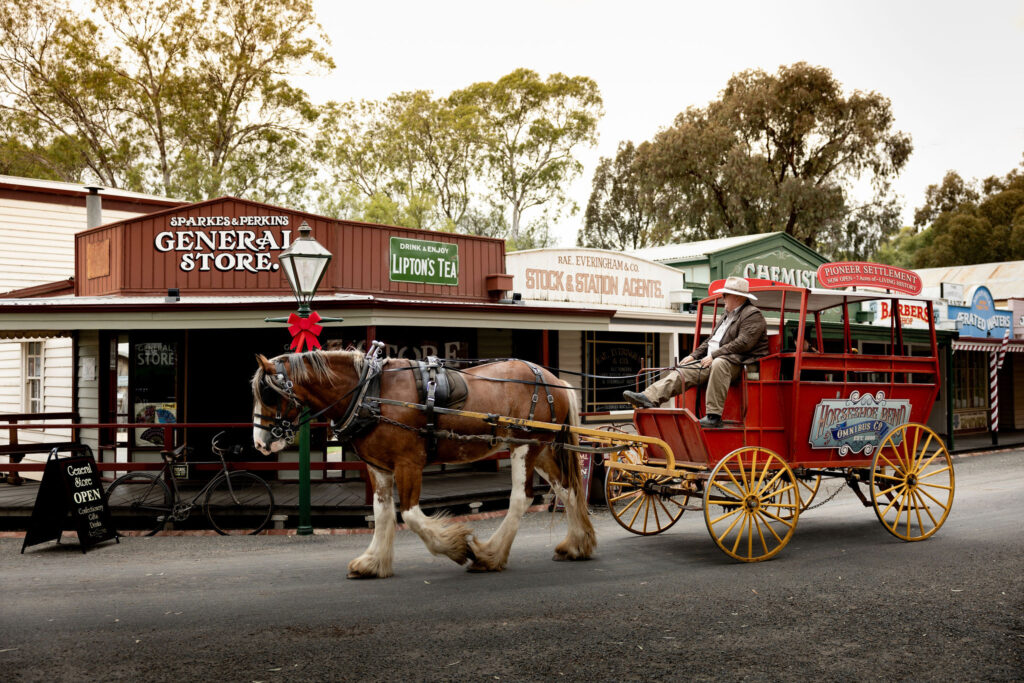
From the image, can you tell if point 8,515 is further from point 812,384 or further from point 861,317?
point 861,317

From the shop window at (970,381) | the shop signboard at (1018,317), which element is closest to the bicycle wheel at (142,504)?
the shop window at (970,381)

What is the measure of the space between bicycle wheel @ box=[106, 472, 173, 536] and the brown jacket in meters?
6.63

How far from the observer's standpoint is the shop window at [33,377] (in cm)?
1644

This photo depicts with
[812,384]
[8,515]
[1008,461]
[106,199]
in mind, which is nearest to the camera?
[812,384]

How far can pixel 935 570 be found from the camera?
23.6 ft

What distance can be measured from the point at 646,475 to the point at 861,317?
682 inches

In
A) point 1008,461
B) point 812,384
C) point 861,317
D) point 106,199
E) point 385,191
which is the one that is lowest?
point 1008,461

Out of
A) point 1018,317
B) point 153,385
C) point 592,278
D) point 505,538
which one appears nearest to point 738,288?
point 505,538

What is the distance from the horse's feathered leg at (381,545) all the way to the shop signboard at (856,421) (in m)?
→ 4.00

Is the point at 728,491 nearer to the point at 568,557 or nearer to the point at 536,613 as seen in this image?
the point at 568,557

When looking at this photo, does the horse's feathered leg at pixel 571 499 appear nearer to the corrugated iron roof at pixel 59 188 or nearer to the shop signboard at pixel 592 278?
the shop signboard at pixel 592 278

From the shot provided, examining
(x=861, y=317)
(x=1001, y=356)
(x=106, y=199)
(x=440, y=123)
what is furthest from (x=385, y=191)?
(x=1001, y=356)

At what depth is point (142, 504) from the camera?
10.1 meters

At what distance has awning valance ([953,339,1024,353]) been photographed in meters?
20.9
